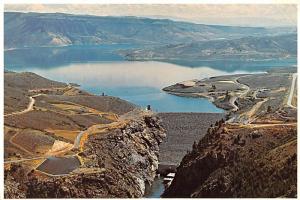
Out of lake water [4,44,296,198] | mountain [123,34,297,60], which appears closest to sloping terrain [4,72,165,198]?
lake water [4,44,296,198]

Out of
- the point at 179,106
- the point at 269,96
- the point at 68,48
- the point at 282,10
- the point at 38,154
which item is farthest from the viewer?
the point at 68,48

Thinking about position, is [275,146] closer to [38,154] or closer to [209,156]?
[209,156]

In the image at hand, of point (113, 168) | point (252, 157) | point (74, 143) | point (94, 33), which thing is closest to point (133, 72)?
point (94, 33)

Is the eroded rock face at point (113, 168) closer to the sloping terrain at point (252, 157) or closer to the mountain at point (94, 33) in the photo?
the sloping terrain at point (252, 157)

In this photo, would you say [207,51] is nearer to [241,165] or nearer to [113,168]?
[113,168]

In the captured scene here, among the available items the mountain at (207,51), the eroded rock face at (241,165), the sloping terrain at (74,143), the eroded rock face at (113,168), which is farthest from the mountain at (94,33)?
the eroded rock face at (241,165)

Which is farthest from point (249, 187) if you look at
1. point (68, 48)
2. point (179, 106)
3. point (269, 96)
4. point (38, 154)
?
point (68, 48)
